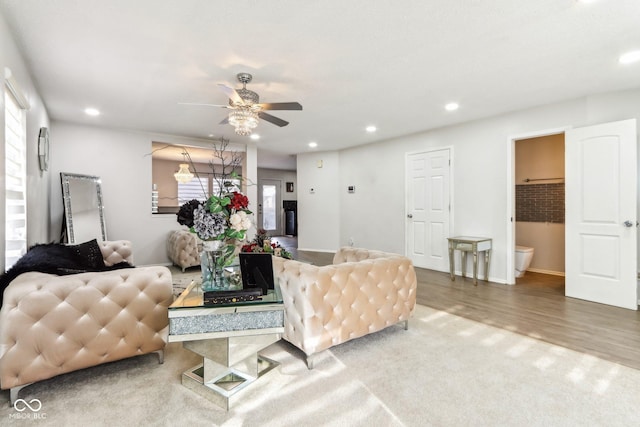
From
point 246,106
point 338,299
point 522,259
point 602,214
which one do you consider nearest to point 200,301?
point 338,299

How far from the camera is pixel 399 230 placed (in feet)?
20.2

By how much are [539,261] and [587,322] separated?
2.76 meters

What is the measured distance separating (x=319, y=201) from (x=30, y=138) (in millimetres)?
5342

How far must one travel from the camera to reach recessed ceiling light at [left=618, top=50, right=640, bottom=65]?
8.96 ft

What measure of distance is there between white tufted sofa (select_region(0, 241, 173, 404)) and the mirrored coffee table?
1.18 feet

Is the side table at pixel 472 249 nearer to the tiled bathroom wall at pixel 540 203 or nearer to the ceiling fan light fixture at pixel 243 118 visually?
the tiled bathroom wall at pixel 540 203

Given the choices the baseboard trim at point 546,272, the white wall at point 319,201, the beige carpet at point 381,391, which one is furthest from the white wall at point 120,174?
the baseboard trim at point 546,272

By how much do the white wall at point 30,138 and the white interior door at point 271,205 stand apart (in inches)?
281

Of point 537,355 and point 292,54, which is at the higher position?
point 292,54

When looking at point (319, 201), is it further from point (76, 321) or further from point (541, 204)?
point (76, 321)

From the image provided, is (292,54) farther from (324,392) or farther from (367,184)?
(367,184)

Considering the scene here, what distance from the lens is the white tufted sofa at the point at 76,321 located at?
1732 mm

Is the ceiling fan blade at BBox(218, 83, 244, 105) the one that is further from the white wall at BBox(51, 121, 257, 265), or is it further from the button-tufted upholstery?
the white wall at BBox(51, 121, 257, 265)

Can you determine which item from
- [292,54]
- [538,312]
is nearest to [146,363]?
[292,54]
